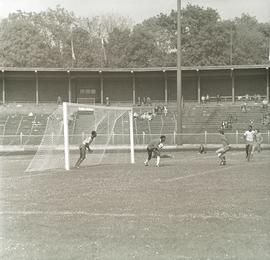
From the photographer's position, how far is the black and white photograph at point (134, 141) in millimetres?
8273

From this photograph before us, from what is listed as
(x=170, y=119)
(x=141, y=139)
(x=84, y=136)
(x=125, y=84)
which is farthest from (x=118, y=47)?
(x=84, y=136)

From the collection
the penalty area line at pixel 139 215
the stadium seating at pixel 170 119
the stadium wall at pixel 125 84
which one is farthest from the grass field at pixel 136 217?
the stadium wall at pixel 125 84

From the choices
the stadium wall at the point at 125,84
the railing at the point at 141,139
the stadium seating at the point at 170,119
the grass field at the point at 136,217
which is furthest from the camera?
the stadium wall at the point at 125,84

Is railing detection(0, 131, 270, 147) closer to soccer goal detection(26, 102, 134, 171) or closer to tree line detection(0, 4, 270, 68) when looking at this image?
soccer goal detection(26, 102, 134, 171)

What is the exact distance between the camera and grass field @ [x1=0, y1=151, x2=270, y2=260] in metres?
7.35

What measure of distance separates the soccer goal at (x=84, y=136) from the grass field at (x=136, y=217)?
158 inches

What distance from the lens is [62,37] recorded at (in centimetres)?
7338

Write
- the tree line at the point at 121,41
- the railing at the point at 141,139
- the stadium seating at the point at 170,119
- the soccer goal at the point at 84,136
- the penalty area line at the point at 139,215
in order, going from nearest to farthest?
1. the penalty area line at the point at 139,215
2. the soccer goal at the point at 84,136
3. the railing at the point at 141,139
4. the stadium seating at the point at 170,119
5. the tree line at the point at 121,41

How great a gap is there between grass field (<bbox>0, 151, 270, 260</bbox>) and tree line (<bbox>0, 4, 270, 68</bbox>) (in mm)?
52423

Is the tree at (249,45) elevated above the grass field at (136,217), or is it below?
above

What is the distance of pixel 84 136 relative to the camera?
25.7 m

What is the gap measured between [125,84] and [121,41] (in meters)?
18.2

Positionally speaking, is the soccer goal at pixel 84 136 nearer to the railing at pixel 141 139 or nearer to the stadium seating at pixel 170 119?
the railing at pixel 141 139

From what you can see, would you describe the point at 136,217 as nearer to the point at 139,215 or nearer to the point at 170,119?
the point at 139,215
